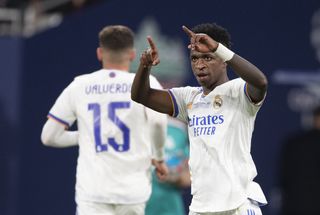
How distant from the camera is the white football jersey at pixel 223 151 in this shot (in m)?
5.99

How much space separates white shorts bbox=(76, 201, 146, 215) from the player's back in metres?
0.04

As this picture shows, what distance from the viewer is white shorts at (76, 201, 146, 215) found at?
752 cm

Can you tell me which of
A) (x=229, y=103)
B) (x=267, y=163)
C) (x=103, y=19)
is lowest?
(x=267, y=163)

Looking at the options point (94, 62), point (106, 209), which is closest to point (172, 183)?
point (106, 209)

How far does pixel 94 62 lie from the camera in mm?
11172

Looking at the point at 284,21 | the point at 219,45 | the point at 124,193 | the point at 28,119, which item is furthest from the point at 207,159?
the point at 284,21

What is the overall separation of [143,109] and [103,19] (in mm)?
3853

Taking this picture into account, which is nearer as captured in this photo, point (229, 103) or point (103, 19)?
point (229, 103)

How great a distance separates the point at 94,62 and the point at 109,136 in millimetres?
3710

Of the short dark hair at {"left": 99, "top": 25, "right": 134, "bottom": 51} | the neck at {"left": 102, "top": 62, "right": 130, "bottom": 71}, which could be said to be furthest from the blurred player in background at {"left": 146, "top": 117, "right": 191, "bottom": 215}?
the short dark hair at {"left": 99, "top": 25, "right": 134, "bottom": 51}

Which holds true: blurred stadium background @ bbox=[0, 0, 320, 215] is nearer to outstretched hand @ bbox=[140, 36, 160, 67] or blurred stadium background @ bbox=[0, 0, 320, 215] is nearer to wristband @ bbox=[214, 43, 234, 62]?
outstretched hand @ bbox=[140, 36, 160, 67]

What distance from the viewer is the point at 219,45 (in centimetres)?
574

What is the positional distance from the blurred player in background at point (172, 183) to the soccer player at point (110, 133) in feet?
4.21

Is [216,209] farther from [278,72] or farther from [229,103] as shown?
[278,72]
